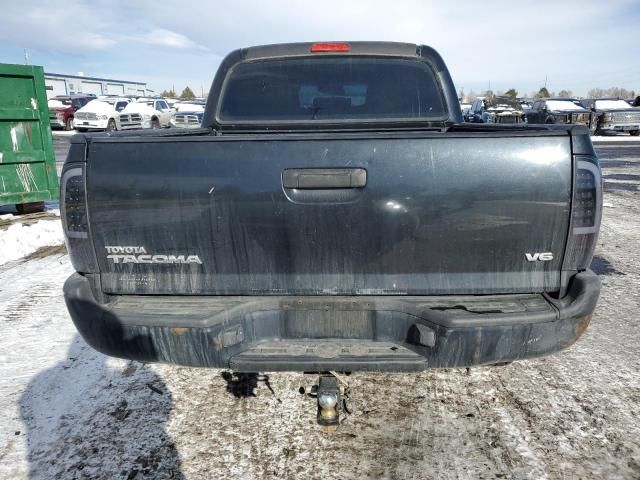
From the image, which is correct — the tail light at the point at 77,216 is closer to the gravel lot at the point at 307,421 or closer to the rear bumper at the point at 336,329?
the rear bumper at the point at 336,329

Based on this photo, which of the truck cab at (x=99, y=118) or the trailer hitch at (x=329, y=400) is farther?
the truck cab at (x=99, y=118)

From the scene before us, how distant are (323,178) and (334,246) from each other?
31cm

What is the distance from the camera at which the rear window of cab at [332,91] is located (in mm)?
3305

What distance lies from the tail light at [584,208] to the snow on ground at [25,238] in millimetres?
5934

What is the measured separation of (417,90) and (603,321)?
7.84ft

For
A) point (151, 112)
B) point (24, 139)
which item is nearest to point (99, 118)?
point (151, 112)

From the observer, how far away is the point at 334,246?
7.01ft

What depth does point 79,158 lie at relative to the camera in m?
2.15

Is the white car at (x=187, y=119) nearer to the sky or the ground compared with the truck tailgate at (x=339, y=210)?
nearer to the sky

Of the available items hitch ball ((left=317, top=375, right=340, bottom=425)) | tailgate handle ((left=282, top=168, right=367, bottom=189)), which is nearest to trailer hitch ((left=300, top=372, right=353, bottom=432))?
hitch ball ((left=317, top=375, right=340, bottom=425))

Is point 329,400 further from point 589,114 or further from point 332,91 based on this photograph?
point 589,114

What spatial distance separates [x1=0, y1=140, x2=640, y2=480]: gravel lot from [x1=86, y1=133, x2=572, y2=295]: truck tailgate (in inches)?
33.1

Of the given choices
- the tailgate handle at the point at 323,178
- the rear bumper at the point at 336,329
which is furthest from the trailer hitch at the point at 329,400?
the tailgate handle at the point at 323,178

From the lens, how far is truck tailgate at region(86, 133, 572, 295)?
6.73ft
